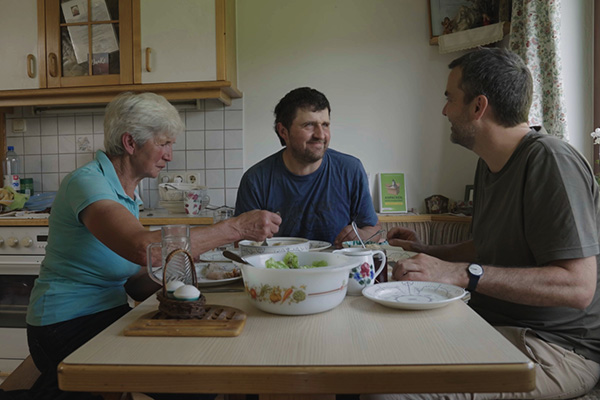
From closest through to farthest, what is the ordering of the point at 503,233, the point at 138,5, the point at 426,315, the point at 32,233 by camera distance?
the point at 426,315
the point at 503,233
the point at 32,233
the point at 138,5

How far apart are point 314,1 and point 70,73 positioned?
153 centimetres

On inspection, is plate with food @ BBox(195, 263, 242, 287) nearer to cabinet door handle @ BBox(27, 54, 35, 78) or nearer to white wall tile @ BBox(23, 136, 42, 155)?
cabinet door handle @ BBox(27, 54, 35, 78)

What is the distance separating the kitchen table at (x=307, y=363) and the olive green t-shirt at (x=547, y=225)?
408 millimetres

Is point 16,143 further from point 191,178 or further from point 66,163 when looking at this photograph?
point 191,178

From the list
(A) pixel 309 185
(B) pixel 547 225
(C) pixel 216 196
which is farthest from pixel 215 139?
(B) pixel 547 225

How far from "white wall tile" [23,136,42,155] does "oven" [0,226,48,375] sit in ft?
2.71

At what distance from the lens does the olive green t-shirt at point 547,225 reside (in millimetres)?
1126

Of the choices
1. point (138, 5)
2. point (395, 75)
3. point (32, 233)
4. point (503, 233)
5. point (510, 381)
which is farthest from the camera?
point (395, 75)

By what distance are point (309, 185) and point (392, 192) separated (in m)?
1.05

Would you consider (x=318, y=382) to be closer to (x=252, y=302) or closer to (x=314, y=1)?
(x=252, y=302)

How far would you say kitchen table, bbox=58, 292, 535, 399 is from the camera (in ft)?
2.31

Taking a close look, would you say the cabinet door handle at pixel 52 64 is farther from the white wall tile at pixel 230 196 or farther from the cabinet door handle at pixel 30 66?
the white wall tile at pixel 230 196

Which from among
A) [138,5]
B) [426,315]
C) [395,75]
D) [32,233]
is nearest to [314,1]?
[395,75]

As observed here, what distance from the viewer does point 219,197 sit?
10.4 feet
